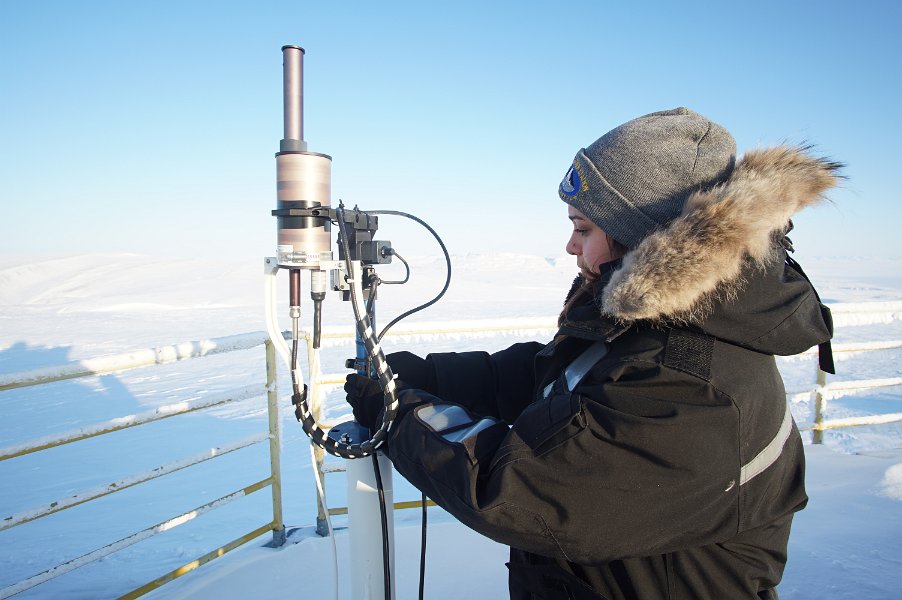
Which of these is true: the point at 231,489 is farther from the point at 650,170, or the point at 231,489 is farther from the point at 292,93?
the point at 650,170

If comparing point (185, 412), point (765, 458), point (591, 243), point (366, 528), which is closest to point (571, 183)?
point (591, 243)

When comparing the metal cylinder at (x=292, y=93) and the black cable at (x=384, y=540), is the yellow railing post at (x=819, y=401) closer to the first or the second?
the black cable at (x=384, y=540)

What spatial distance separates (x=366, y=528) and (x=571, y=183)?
103cm

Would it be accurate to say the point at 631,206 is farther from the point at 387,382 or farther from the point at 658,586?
the point at 658,586

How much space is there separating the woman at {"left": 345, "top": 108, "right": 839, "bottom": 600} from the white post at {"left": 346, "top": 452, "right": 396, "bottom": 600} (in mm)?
282

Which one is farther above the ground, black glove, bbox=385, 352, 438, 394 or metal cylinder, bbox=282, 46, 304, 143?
metal cylinder, bbox=282, 46, 304, 143

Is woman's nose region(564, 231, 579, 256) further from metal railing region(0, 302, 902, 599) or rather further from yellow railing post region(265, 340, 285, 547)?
yellow railing post region(265, 340, 285, 547)

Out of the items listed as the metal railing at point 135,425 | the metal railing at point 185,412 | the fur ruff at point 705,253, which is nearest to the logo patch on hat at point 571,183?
the fur ruff at point 705,253

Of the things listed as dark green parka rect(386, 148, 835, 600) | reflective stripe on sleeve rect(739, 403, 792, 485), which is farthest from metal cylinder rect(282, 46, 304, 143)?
reflective stripe on sleeve rect(739, 403, 792, 485)

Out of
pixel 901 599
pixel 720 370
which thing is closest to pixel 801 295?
pixel 720 370

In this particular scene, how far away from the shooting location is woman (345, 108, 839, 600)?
3.10ft

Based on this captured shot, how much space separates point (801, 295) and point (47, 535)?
157 inches

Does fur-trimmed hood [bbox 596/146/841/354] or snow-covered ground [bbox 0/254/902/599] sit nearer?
fur-trimmed hood [bbox 596/146/841/354]

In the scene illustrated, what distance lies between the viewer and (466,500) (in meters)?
0.99
